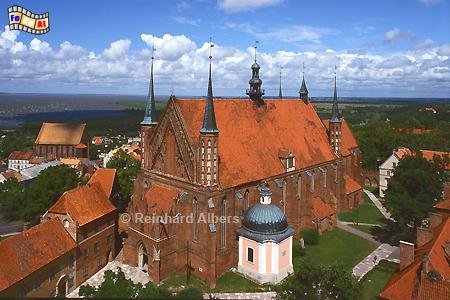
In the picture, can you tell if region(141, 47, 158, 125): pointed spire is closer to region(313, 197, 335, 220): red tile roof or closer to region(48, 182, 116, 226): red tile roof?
region(48, 182, 116, 226): red tile roof

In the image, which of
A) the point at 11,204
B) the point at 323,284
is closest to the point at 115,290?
the point at 323,284

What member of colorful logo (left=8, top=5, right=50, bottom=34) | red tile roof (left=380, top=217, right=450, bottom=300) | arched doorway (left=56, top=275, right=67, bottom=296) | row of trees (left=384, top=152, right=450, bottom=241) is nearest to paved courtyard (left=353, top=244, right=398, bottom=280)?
row of trees (left=384, top=152, right=450, bottom=241)

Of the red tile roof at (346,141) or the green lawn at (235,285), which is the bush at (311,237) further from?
the red tile roof at (346,141)

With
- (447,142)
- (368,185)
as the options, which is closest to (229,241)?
(368,185)

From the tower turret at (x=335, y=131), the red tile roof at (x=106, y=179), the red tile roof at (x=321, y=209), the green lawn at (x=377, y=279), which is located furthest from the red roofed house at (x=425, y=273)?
the red tile roof at (x=106, y=179)

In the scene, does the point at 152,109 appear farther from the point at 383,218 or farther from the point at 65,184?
the point at 383,218
